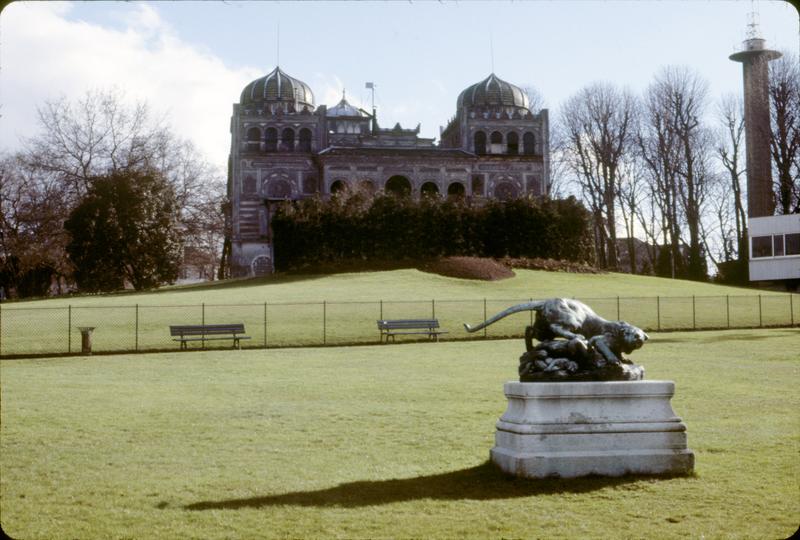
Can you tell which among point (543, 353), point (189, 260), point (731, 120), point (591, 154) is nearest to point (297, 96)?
point (189, 260)

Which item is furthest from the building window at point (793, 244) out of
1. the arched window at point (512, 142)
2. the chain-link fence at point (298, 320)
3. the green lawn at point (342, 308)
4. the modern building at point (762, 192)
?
the arched window at point (512, 142)

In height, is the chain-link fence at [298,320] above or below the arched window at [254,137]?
below

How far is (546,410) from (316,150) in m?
66.4

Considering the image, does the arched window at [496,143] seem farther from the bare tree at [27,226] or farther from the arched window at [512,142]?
the bare tree at [27,226]

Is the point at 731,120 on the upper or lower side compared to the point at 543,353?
upper

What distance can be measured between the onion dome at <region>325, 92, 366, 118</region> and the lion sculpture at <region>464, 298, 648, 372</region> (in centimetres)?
7008

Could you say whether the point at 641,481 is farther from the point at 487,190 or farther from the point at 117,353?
the point at 487,190

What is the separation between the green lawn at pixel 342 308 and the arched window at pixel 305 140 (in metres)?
23.9

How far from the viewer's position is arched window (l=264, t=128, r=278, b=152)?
244ft

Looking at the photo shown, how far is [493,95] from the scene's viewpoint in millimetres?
78688

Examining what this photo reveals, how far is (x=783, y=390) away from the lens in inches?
704

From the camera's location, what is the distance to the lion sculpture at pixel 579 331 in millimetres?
9742

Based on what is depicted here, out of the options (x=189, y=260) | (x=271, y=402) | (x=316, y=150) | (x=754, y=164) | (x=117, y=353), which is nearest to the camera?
(x=271, y=402)

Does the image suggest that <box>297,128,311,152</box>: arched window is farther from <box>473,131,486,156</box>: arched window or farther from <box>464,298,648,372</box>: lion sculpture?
<box>464,298,648,372</box>: lion sculpture
